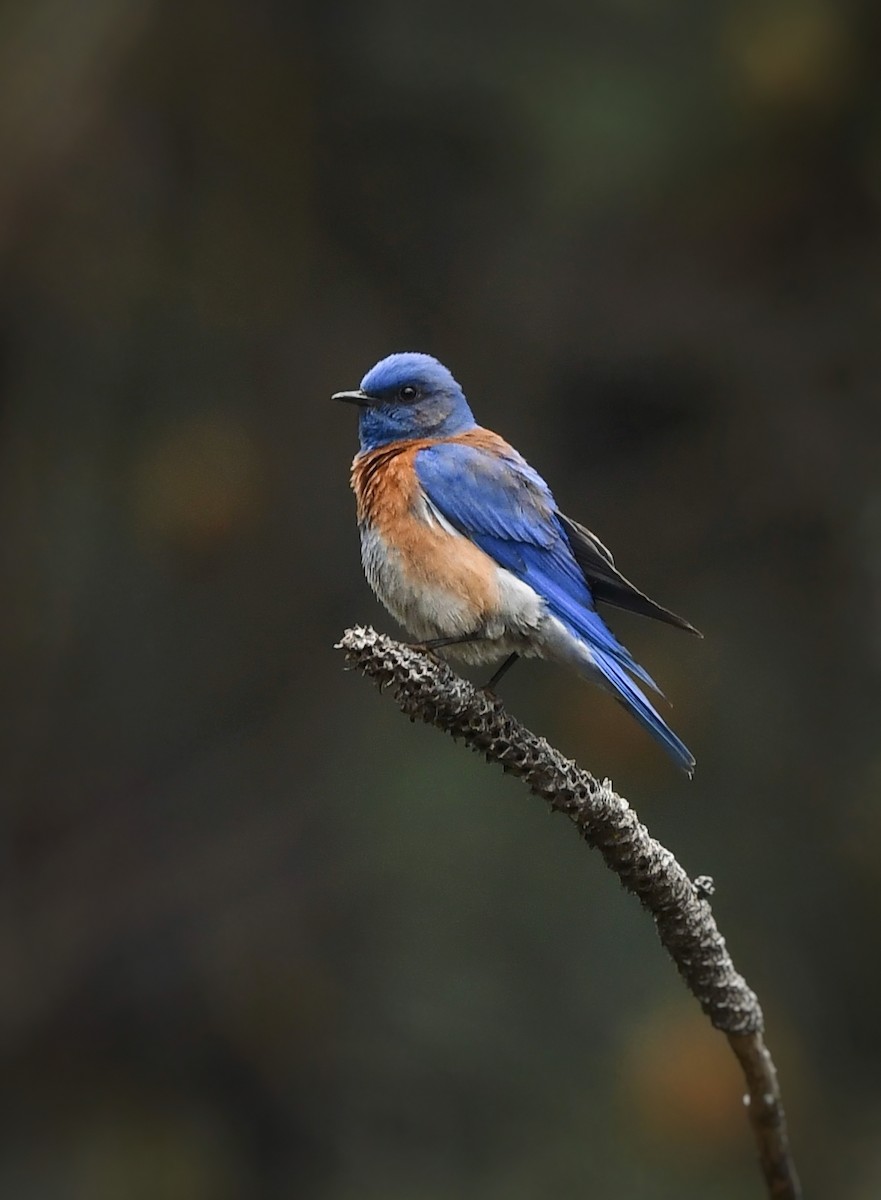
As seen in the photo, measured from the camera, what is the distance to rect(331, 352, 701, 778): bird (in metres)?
3.61

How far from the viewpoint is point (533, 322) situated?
645 centimetres

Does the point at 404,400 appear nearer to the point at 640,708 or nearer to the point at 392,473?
the point at 392,473

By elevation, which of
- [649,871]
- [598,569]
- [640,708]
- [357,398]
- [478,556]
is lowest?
[649,871]

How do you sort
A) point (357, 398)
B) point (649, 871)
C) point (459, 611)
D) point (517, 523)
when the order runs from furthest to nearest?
point (357, 398) < point (517, 523) < point (459, 611) < point (649, 871)

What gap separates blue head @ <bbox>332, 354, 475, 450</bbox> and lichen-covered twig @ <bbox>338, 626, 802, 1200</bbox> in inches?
57.3

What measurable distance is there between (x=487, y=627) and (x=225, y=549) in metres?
2.89

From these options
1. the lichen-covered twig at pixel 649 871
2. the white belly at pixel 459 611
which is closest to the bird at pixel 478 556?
the white belly at pixel 459 611

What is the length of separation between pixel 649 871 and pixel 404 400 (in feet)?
6.16

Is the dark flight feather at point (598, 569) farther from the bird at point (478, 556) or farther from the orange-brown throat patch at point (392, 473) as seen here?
the orange-brown throat patch at point (392, 473)

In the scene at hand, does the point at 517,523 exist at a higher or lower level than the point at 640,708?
higher

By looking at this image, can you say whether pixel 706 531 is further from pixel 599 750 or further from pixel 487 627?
pixel 487 627

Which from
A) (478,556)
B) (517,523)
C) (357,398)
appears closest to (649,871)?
(478,556)

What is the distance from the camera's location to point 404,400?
4.13 metres

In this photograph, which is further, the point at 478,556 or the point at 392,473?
the point at 392,473
